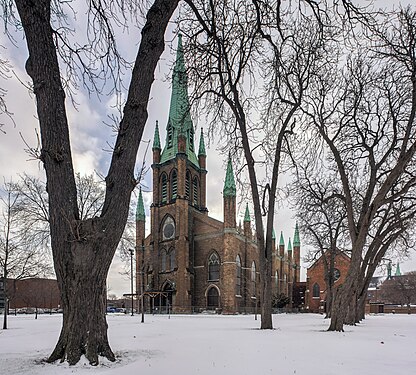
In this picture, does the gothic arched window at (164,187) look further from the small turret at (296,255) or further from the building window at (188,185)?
the small turret at (296,255)

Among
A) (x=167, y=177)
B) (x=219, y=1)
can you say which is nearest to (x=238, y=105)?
(x=219, y=1)

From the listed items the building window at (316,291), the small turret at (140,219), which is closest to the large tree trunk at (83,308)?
the small turret at (140,219)

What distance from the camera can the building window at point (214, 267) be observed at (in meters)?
48.9

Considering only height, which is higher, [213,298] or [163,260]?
[163,260]

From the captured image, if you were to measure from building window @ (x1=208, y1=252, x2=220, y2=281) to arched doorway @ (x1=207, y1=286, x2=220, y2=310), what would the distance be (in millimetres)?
1332

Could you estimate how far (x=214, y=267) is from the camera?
162 feet

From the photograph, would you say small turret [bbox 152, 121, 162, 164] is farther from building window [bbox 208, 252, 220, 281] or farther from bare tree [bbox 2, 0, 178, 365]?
bare tree [bbox 2, 0, 178, 365]

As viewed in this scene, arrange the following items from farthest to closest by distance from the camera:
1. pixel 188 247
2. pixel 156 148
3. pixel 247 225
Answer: pixel 156 148 → pixel 247 225 → pixel 188 247

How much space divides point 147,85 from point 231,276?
42.0m

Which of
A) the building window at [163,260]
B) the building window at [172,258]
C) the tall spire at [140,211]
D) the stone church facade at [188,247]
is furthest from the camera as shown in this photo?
the tall spire at [140,211]

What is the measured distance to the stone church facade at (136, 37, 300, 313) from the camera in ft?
155

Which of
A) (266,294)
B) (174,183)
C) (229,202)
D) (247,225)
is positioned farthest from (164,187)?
(266,294)

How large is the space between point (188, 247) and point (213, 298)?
7.01 m

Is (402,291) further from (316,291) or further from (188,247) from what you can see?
(188,247)
